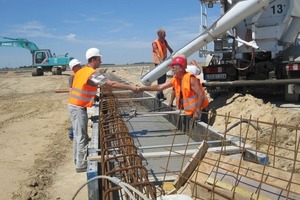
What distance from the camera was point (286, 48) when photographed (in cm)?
940

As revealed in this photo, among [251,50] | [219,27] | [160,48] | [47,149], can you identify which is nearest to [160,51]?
[160,48]

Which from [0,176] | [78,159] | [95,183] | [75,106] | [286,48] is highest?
[286,48]

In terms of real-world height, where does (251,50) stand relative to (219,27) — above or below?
below

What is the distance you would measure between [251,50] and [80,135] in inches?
217

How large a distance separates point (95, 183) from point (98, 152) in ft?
3.01

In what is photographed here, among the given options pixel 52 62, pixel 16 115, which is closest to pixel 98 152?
pixel 16 115

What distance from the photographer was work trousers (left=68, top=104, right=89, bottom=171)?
18.3 feet

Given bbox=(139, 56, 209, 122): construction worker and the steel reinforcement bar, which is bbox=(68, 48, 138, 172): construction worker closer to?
the steel reinforcement bar

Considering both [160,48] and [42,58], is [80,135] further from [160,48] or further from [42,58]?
[42,58]

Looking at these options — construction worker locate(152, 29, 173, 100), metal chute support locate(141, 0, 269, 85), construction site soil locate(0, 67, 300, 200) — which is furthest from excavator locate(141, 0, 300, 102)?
construction worker locate(152, 29, 173, 100)

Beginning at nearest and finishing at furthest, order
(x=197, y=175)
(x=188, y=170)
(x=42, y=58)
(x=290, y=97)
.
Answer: (x=197, y=175) → (x=188, y=170) → (x=290, y=97) → (x=42, y=58)

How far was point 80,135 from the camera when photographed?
5.61 m

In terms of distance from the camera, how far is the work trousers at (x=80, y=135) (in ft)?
18.3

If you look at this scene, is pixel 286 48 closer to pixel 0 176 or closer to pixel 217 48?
pixel 217 48
